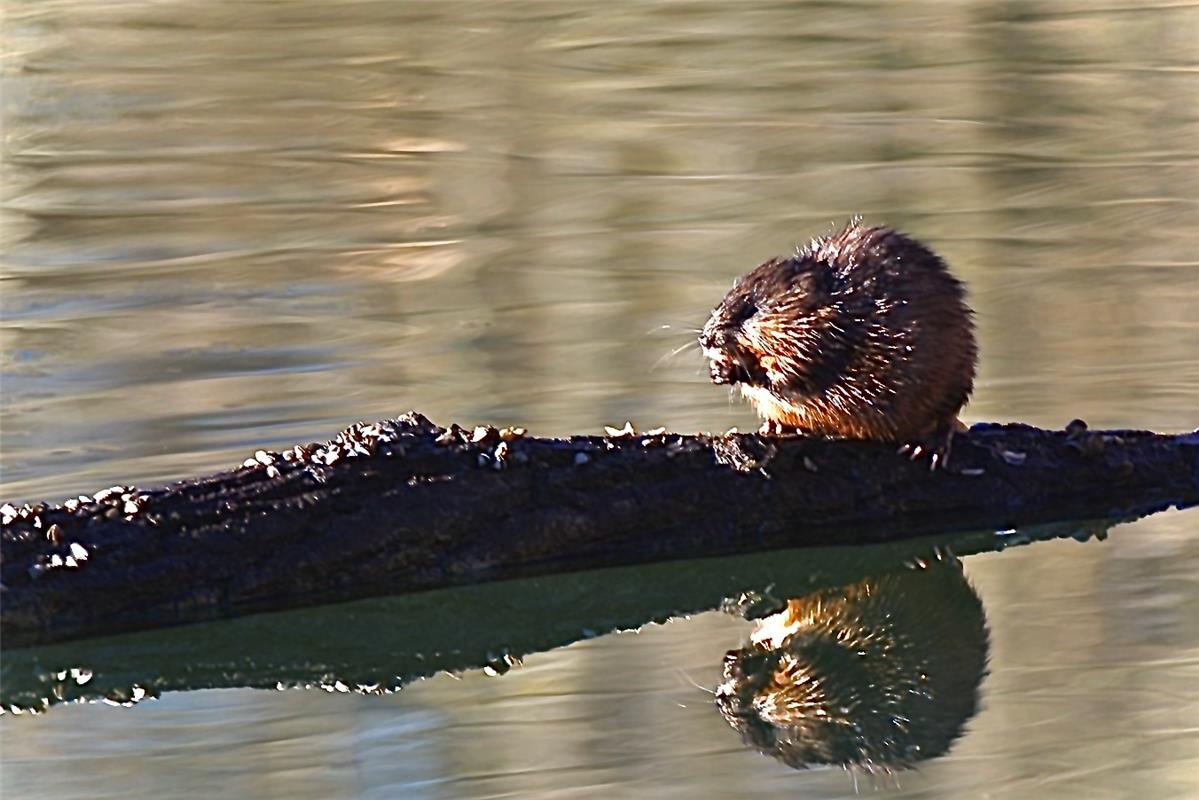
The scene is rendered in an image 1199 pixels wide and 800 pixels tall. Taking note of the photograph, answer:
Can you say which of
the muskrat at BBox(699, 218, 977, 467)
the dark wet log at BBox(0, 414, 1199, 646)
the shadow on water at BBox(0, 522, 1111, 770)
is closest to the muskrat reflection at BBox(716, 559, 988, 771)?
the shadow on water at BBox(0, 522, 1111, 770)

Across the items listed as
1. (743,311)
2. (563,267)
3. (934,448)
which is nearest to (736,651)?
(934,448)

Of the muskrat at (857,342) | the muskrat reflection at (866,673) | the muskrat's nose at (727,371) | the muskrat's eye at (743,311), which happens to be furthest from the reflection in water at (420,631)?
the muskrat's eye at (743,311)

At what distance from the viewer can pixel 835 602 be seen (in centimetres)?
560

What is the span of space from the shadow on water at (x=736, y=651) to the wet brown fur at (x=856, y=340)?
1.26 feet

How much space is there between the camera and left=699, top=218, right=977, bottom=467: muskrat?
563cm

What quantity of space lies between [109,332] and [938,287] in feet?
13.0

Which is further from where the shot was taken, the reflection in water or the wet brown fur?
the wet brown fur

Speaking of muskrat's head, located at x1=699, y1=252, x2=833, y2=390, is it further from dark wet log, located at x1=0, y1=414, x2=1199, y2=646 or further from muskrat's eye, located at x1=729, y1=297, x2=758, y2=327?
dark wet log, located at x1=0, y1=414, x2=1199, y2=646

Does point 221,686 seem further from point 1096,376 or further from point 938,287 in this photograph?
point 1096,376

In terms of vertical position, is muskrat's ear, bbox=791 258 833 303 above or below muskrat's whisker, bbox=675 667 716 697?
above

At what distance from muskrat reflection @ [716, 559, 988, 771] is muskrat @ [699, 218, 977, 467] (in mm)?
431

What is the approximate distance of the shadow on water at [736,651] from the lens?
488cm

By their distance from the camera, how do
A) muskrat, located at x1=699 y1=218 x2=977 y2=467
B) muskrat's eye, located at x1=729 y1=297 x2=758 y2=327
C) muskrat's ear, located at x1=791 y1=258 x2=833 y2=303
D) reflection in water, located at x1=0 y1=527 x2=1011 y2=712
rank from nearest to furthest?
reflection in water, located at x1=0 y1=527 x2=1011 y2=712, muskrat, located at x1=699 y1=218 x2=977 y2=467, muskrat's ear, located at x1=791 y1=258 x2=833 y2=303, muskrat's eye, located at x1=729 y1=297 x2=758 y2=327

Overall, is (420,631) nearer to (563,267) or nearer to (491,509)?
(491,509)
